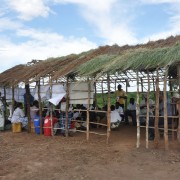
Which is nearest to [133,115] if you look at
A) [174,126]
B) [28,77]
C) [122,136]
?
[122,136]

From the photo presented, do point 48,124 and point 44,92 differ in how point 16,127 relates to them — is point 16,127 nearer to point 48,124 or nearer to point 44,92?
point 48,124

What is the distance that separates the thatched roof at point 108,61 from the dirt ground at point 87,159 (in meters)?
2.26

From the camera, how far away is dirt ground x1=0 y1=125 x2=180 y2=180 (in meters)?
7.43

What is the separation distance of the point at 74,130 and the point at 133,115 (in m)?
3.14

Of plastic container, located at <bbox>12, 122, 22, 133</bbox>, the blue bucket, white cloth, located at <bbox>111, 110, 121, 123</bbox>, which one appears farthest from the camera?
plastic container, located at <bbox>12, 122, 22, 133</bbox>

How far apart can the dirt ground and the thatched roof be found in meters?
2.26

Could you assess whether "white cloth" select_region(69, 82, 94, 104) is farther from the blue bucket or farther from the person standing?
the person standing

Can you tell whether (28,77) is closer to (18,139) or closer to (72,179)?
(18,139)

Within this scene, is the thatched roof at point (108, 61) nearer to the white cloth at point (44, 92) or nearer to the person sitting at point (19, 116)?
the white cloth at point (44, 92)

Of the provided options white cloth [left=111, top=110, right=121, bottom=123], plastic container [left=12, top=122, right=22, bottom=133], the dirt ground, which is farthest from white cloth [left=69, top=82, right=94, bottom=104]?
plastic container [left=12, top=122, right=22, bottom=133]

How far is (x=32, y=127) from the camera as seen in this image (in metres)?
13.6

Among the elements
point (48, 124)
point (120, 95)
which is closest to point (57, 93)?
point (48, 124)

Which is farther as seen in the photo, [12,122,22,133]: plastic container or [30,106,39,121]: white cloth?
[12,122,22,133]: plastic container

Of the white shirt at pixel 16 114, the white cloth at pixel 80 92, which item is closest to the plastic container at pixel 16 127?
the white shirt at pixel 16 114
